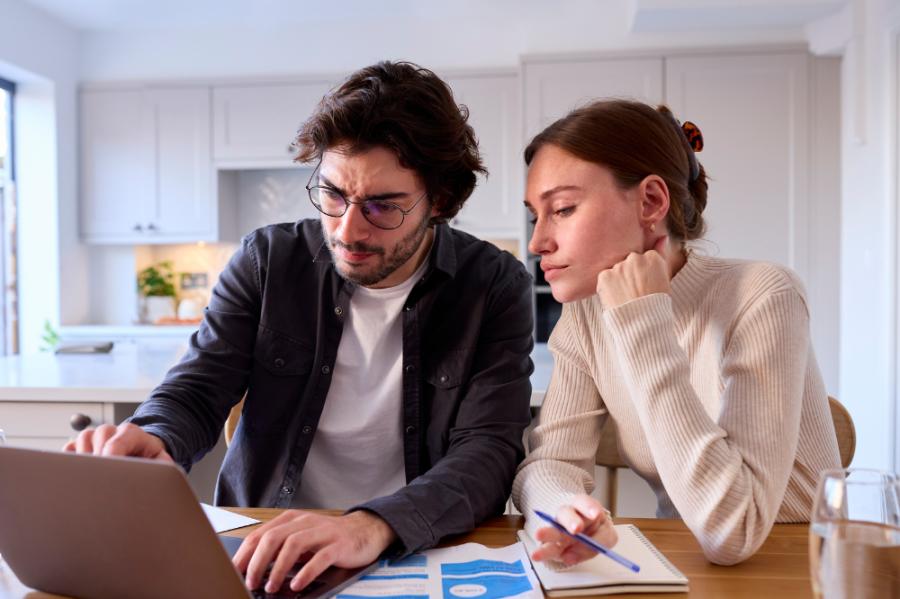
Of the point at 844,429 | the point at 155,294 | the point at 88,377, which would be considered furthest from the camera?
the point at 155,294

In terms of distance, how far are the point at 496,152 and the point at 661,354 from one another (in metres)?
3.96

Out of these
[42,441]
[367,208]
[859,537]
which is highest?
[367,208]

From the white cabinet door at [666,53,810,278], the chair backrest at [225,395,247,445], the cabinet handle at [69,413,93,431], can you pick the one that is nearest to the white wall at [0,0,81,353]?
the cabinet handle at [69,413,93,431]

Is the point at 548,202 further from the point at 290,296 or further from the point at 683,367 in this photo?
the point at 290,296

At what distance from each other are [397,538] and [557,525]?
223 millimetres

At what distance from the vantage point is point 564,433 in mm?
1302

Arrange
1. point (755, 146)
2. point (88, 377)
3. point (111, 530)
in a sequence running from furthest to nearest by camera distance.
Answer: point (755, 146)
point (88, 377)
point (111, 530)

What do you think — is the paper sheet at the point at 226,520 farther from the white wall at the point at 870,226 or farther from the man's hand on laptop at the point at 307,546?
the white wall at the point at 870,226

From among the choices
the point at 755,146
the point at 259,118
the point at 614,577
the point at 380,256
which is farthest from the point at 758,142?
the point at 614,577

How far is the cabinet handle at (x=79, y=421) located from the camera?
78.2 inches

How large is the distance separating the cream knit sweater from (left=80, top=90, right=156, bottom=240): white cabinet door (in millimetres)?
Answer: 4559

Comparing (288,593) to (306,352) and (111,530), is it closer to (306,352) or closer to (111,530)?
(111,530)

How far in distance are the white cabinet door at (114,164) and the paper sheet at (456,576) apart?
478 cm

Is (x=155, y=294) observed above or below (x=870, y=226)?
below
